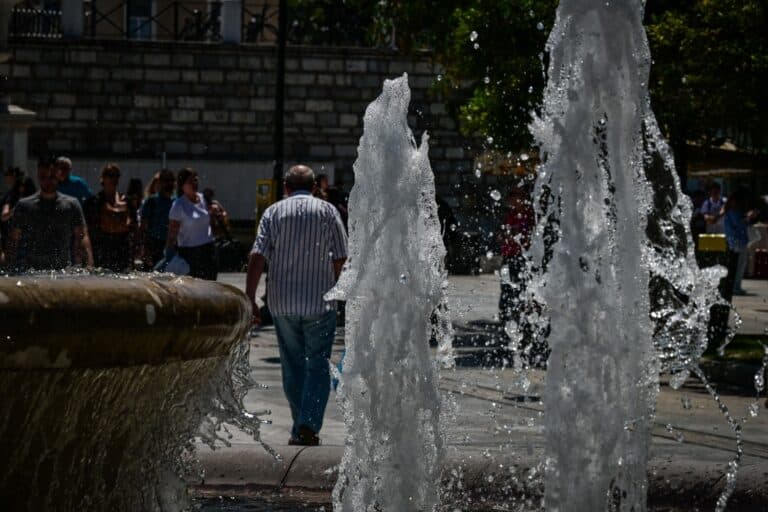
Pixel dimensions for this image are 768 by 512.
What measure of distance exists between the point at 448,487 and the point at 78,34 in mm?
30598

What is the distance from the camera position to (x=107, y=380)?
502 centimetres

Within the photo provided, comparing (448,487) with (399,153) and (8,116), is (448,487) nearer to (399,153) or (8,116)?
(399,153)

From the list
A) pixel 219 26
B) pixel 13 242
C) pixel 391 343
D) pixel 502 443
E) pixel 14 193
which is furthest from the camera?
pixel 219 26

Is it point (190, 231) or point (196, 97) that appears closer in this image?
point (190, 231)

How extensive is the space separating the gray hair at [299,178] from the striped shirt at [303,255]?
0.21 metres

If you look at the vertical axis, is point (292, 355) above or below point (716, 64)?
below

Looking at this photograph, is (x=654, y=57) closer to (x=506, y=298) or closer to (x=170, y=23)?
(x=506, y=298)

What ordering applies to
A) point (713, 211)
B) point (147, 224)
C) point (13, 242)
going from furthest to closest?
point (713, 211) < point (147, 224) < point (13, 242)

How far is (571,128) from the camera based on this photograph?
20.4 ft

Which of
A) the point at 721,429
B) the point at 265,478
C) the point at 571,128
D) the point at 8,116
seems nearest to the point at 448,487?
the point at 265,478

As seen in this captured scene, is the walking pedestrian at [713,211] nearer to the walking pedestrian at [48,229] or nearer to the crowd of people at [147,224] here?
the crowd of people at [147,224]

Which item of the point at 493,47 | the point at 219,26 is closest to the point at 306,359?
the point at 493,47

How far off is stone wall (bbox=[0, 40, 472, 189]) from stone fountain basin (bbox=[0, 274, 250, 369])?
30783 mm

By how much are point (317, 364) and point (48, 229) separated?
9.92 ft
